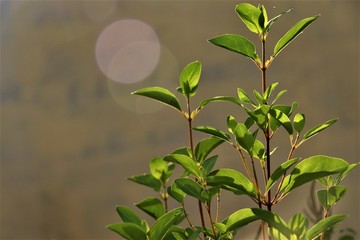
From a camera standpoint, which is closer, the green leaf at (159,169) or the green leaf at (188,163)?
the green leaf at (188,163)

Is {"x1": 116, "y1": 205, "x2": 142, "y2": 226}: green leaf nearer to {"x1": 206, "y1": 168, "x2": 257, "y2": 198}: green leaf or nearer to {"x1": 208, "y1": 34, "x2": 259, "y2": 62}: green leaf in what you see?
{"x1": 206, "y1": 168, "x2": 257, "y2": 198}: green leaf

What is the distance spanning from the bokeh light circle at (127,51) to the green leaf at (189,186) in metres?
2.33

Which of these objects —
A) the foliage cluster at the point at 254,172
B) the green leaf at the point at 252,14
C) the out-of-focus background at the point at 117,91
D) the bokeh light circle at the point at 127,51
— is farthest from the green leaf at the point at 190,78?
the bokeh light circle at the point at 127,51

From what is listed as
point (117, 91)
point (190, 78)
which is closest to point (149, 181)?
point (190, 78)

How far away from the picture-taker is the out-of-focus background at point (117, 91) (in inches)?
109

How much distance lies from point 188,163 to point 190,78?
17 centimetres

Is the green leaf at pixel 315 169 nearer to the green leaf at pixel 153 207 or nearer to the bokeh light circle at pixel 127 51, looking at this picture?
the green leaf at pixel 153 207

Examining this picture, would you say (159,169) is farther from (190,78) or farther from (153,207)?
(190,78)

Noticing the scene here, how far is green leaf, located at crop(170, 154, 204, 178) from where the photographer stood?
76cm

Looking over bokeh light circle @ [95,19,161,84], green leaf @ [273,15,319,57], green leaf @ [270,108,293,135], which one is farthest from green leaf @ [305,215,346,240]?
bokeh light circle @ [95,19,161,84]

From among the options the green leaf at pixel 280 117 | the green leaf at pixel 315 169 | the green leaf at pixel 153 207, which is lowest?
the green leaf at pixel 153 207

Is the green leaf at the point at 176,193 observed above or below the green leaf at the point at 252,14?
below

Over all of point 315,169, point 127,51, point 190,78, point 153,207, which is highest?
point 127,51

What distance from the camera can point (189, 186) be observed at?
0.78 meters
